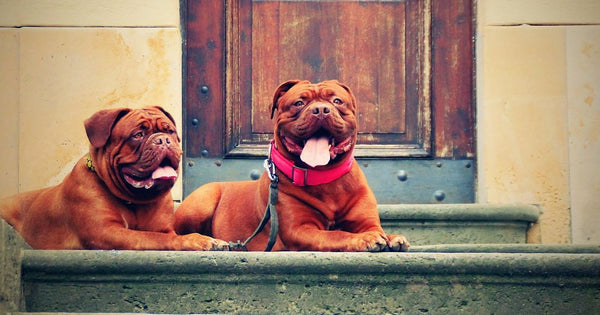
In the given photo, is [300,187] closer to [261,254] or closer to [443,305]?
[261,254]

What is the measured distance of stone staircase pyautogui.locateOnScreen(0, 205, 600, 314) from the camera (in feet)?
8.80

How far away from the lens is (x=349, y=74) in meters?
4.75

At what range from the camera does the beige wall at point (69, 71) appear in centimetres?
441

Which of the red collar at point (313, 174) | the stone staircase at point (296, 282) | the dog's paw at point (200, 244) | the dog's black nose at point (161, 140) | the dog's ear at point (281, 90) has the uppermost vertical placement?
the dog's ear at point (281, 90)

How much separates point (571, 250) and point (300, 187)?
109 centimetres

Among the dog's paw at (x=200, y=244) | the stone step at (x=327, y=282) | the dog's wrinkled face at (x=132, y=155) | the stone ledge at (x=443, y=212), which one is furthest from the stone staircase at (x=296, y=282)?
the stone ledge at (x=443, y=212)

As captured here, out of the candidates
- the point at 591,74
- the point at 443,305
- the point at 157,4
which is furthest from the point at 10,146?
the point at 591,74

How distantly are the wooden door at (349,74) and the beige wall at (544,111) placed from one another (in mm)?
216

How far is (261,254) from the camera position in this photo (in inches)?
108

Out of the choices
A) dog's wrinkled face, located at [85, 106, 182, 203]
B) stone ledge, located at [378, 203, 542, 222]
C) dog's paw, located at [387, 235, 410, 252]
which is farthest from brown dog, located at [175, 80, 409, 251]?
stone ledge, located at [378, 203, 542, 222]

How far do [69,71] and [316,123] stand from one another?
175cm

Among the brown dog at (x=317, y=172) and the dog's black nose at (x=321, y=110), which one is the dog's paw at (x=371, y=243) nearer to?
the brown dog at (x=317, y=172)

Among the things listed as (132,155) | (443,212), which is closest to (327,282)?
(132,155)

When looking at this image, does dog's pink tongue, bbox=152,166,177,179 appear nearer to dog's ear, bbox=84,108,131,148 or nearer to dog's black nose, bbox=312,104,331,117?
dog's ear, bbox=84,108,131,148
